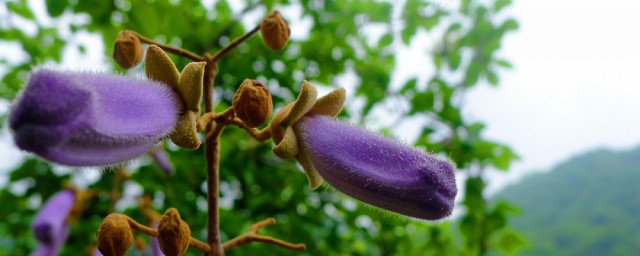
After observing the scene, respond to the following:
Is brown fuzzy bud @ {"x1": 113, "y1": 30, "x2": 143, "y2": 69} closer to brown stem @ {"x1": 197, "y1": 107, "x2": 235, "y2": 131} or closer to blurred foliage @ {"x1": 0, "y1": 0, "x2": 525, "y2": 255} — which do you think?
brown stem @ {"x1": 197, "y1": 107, "x2": 235, "y2": 131}

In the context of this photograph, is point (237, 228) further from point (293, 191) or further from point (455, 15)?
point (455, 15)

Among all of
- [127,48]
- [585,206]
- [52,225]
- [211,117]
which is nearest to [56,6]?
[52,225]

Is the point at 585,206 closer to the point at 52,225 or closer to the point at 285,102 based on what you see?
the point at 285,102

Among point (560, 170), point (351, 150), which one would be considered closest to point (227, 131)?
point (351, 150)

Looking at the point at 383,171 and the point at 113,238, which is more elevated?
the point at 383,171

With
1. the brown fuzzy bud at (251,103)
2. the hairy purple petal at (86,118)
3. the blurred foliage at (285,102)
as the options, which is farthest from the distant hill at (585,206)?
the hairy purple petal at (86,118)

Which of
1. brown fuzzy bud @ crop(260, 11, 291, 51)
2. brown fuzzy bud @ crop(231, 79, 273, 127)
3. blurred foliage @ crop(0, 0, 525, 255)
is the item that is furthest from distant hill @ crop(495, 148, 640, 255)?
brown fuzzy bud @ crop(231, 79, 273, 127)
